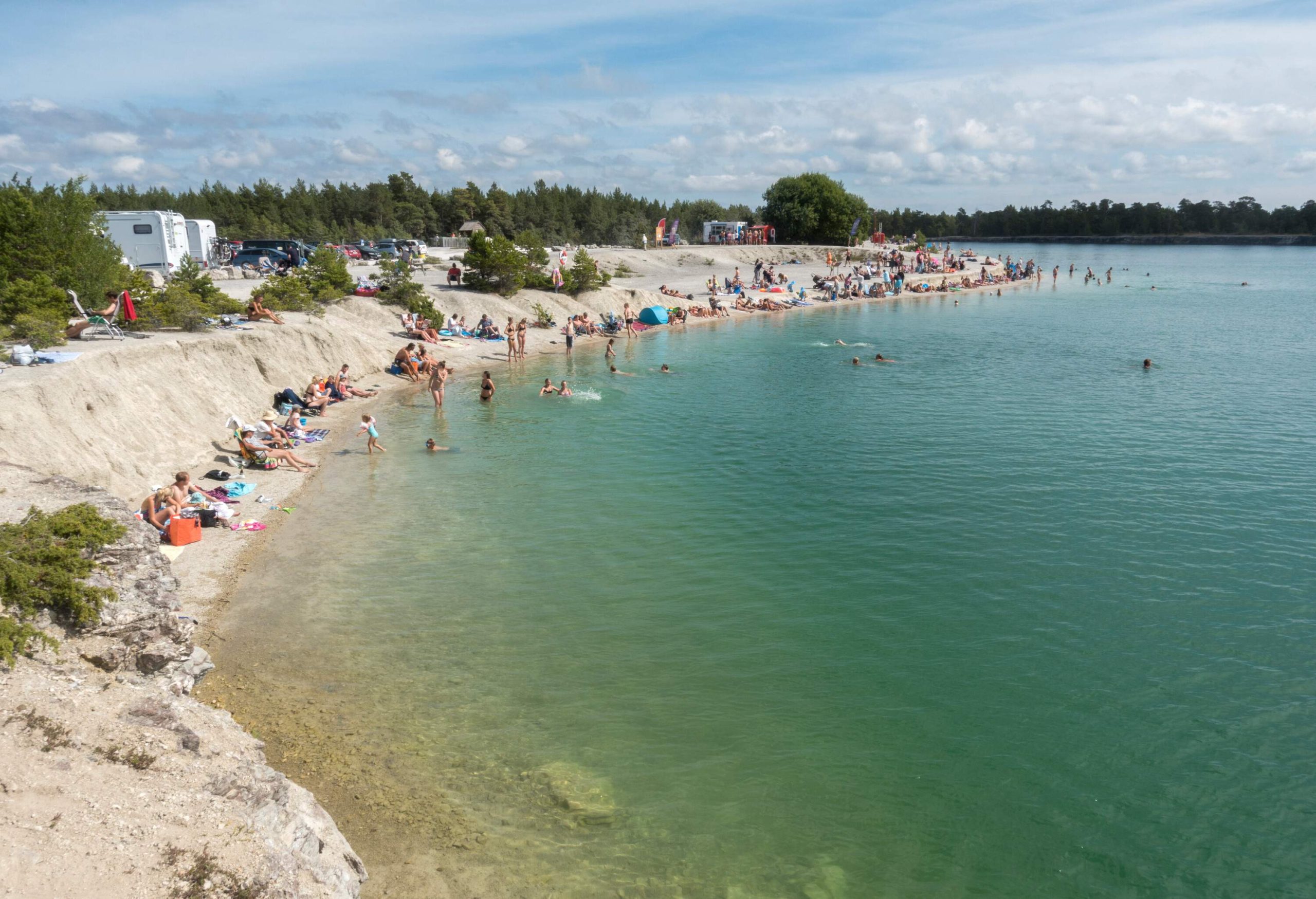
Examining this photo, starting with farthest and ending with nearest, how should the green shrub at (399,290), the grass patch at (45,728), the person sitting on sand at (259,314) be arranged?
the green shrub at (399,290), the person sitting on sand at (259,314), the grass patch at (45,728)

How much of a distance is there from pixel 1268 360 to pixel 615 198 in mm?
91292

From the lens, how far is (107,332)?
2519 cm

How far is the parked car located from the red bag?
1529 inches

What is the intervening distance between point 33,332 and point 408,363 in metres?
15.3

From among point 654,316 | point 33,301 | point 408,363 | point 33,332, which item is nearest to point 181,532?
point 33,332

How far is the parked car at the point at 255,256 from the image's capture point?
51272mm

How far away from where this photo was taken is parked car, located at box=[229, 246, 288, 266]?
168ft

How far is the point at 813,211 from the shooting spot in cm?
11300

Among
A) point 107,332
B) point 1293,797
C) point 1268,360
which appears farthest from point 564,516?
point 1268,360

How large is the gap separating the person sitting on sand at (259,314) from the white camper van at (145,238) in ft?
34.8

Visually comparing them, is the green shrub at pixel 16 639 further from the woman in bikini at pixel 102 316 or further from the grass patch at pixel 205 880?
the woman in bikini at pixel 102 316

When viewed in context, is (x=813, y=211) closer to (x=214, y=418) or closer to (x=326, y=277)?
(x=326, y=277)

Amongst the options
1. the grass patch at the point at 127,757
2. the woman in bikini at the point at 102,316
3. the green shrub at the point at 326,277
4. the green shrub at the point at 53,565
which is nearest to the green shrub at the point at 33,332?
the woman in bikini at the point at 102,316

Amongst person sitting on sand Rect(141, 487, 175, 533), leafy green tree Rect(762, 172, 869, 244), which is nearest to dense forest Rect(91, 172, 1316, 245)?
leafy green tree Rect(762, 172, 869, 244)
